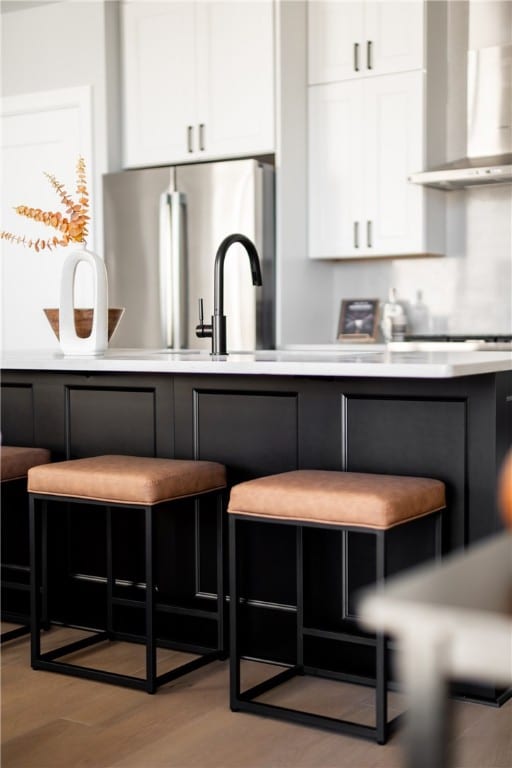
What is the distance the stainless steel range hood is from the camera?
4.53m

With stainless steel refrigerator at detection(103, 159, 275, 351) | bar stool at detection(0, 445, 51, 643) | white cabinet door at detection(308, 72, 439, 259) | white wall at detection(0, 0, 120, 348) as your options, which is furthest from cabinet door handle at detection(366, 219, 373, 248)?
bar stool at detection(0, 445, 51, 643)

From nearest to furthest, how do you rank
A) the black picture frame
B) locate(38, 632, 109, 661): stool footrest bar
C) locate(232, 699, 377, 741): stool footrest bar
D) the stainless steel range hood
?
locate(232, 699, 377, 741): stool footrest bar < locate(38, 632, 109, 661): stool footrest bar < the stainless steel range hood < the black picture frame

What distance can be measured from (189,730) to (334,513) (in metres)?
0.65

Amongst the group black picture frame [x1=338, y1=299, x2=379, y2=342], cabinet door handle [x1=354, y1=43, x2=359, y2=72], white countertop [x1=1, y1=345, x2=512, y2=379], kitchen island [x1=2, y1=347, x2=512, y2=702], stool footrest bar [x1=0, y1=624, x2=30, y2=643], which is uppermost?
cabinet door handle [x1=354, y1=43, x2=359, y2=72]

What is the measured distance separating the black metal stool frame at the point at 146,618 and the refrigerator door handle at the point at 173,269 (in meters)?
1.84

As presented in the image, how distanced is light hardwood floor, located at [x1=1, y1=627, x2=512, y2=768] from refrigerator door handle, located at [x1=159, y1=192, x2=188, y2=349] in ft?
7.39

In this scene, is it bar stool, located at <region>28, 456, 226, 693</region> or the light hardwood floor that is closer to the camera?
the light hardwood floor

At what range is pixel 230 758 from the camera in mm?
2256

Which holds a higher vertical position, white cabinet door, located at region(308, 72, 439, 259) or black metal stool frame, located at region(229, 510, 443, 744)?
white cabinet door, located at region(308, 72, 439, 259)

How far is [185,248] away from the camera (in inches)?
188

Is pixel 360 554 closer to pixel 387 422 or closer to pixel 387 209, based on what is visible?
pixel 387 422

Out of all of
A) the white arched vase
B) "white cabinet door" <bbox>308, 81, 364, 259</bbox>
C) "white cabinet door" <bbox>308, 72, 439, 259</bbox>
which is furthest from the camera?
"white cabinet door" <bbox>308, 81, 364, 259</bbox>

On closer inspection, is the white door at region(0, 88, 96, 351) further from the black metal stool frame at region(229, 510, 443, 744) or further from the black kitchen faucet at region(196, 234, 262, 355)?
the black metal stool frame at region(229, 510, 443, 744)

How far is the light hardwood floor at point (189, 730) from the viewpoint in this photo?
2.25 m
